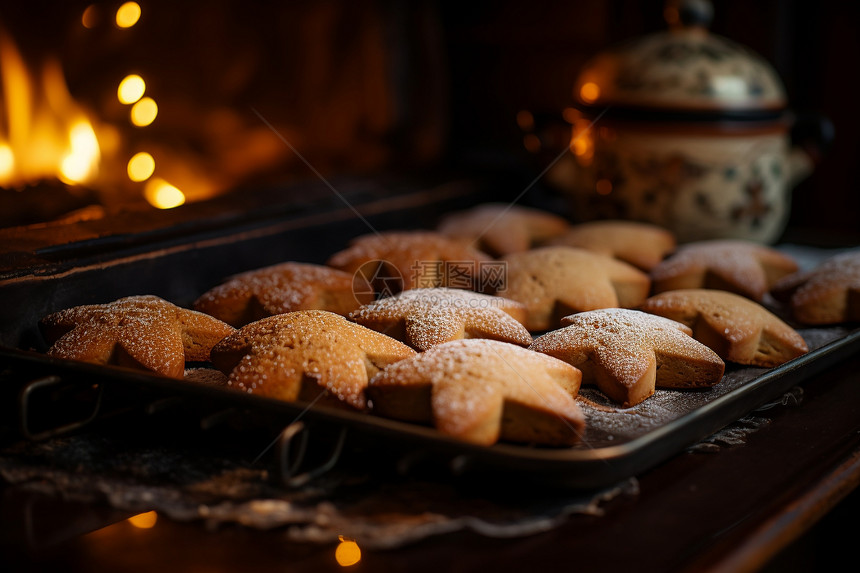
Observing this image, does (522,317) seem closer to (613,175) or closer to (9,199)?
(613,175)

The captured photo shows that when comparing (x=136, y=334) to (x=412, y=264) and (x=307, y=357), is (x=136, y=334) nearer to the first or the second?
(x=307, y=357)

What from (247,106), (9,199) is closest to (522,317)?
(9,199)

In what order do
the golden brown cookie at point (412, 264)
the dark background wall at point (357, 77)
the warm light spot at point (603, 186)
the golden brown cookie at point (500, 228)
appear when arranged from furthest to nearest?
1. the dark background wall at point (357, 77)
2. the warm light spot at point (603, 186)
3. the golden brown cookie at point (500, 228)
4. the golden brown cookie at point (412, 264)

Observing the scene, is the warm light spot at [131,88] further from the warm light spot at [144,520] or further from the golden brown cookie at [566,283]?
the warm light spot at [144,520]

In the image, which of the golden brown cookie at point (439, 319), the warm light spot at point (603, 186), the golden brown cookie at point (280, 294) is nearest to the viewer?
the golden brown cookie at point (439, 319)

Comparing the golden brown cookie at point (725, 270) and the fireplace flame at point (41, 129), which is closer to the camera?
the golden brown cookie at point (725, 270)

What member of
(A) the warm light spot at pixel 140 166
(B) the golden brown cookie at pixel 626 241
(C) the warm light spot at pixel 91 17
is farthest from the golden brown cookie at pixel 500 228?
(C) the warm light spot at pixel 91 17

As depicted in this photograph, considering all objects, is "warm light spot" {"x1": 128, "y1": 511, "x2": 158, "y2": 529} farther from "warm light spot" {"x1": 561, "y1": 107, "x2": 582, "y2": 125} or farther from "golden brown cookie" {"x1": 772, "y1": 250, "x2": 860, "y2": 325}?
"warm light spot" {"x1": 561, "y1": 107, "x2": 582, "y2": 125}
